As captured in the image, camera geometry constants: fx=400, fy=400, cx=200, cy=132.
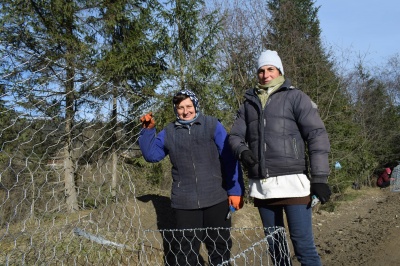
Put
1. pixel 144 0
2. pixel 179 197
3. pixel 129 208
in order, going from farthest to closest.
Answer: pixel 144 0 < pixel 129 208 < pixel 179 197

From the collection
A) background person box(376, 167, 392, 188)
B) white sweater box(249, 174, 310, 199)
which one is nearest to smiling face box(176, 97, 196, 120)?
white sweater box(249, 174, 310, 199)

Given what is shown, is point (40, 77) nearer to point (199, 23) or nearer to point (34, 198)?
point (34, 198)

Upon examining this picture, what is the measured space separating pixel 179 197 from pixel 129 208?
119 centimetres

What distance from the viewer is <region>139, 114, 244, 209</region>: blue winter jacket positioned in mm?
2707

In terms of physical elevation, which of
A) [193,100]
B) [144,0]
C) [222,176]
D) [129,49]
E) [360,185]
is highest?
[144,0]

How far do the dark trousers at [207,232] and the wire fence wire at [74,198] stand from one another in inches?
7.0

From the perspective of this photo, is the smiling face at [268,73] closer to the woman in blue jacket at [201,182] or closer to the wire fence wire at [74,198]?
the woman in blue jacket at [201,182]

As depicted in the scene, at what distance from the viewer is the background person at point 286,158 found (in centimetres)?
228

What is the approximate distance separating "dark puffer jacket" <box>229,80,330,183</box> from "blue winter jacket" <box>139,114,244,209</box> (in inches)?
13.1

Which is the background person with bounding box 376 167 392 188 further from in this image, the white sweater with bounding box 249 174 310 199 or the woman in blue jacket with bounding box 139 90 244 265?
the white sweater with bounding box 249 174 310 199

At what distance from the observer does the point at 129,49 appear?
22.7 ft

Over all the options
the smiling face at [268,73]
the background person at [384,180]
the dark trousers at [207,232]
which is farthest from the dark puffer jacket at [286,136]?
the background person at [384,180]

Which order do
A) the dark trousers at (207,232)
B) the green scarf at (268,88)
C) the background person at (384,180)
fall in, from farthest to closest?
the background person at (384,180)
the dark trousers at (207,232)
the green scarf at (268,88)

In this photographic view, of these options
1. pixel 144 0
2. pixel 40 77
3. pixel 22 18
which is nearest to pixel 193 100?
pixel 40 77
